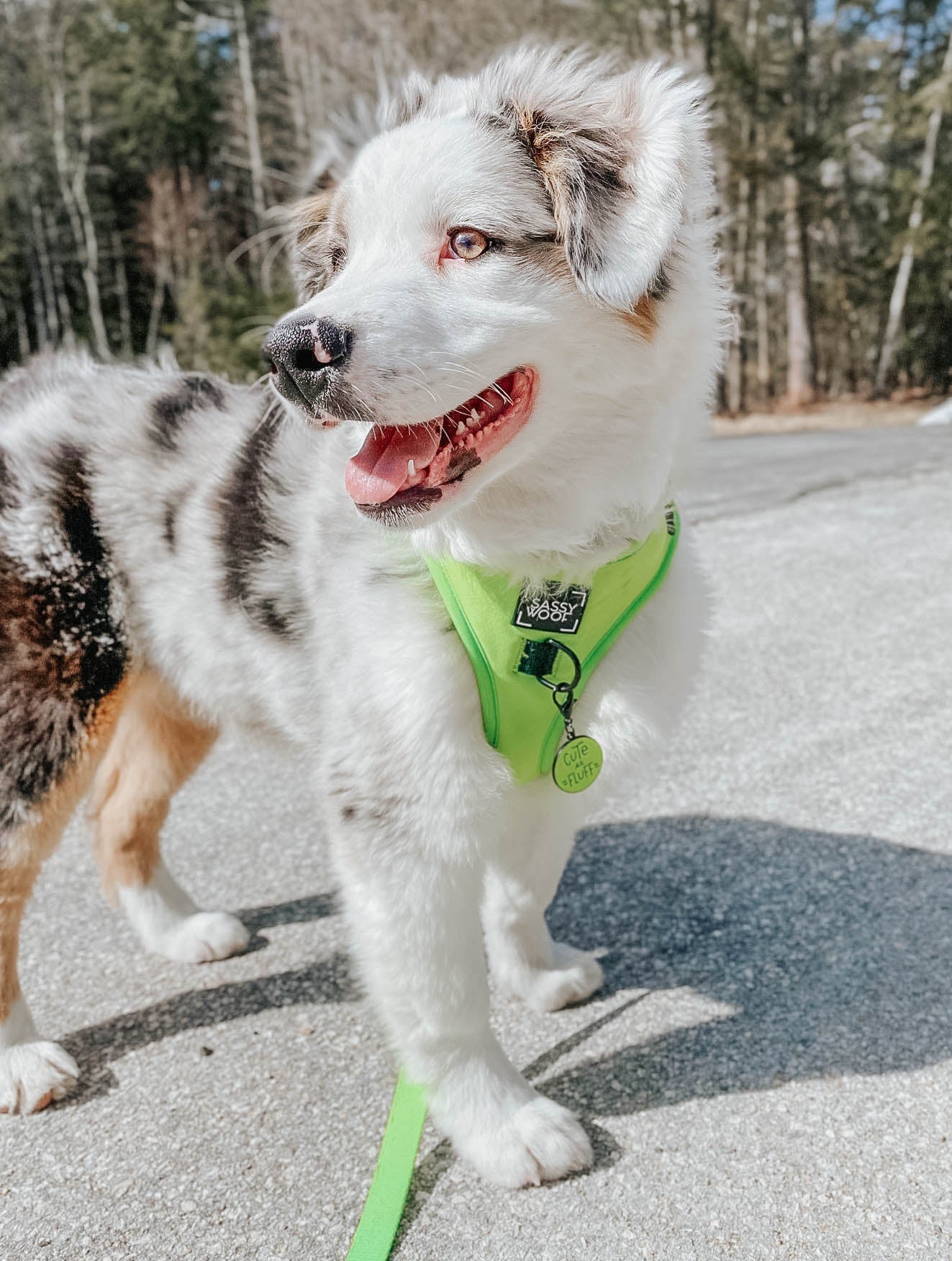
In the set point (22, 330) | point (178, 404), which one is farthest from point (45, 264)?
point (178, 404)

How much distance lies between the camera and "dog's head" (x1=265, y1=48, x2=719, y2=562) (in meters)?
1.77

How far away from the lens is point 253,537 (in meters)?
2.52

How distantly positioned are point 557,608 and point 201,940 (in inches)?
66.7

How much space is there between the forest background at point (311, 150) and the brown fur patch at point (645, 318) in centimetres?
1591

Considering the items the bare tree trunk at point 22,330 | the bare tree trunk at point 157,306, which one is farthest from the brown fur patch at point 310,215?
the bare tree trunk at point 22,330

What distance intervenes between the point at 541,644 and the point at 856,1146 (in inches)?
51.5

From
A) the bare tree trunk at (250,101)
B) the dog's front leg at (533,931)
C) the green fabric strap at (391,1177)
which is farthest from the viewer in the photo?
the bare tree trunk at (250,101)

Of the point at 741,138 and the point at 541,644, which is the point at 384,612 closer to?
the point at 541,644

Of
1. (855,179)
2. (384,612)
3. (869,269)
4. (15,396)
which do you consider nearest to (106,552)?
(15,396)

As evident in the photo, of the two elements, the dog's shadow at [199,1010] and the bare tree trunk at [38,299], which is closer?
the dog's shadow at [199,1010]

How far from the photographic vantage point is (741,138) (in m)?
22.6

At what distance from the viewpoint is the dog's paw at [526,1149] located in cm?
216

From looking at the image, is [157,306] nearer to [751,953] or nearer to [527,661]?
[751,953]

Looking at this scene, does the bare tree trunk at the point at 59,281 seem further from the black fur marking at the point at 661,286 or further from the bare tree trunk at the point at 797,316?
the black fur marking at the point at 661,286
